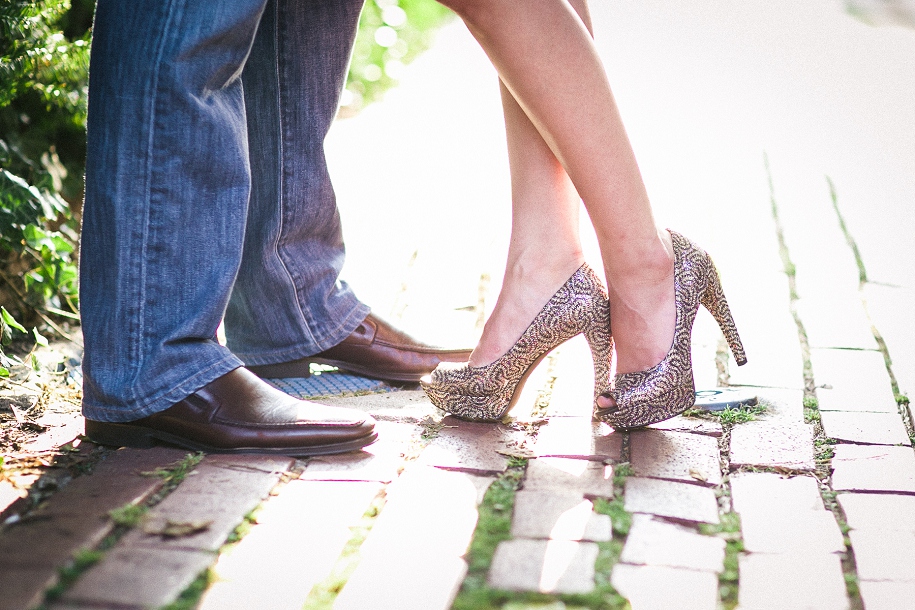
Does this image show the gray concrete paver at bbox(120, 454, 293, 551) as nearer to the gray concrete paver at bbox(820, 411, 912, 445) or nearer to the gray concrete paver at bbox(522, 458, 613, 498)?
the gray concrete paver at bbox(522, 458, 613, 498)

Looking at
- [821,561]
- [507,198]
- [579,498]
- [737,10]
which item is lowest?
[821,561]

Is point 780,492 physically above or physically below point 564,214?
below

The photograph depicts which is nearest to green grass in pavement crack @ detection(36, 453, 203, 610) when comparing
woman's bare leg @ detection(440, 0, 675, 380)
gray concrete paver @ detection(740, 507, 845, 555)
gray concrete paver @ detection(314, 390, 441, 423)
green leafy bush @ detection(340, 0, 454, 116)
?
gray concrete paver @ detection(314, 390, 441, 423)

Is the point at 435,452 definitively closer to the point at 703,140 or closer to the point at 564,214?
the point at 564,214

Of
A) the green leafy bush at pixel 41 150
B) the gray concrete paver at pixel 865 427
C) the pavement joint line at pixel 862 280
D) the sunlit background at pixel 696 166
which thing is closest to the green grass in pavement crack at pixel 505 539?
the gray concrete paver at pixel 865 427

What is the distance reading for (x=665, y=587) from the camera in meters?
1.38

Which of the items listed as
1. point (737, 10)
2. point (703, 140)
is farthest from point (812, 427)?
point (737, 10)

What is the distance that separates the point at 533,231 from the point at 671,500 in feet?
2.06

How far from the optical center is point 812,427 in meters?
2.01

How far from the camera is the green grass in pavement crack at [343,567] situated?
1.33 metres

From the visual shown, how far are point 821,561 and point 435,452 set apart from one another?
74cm

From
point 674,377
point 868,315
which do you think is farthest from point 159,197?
point 868,315

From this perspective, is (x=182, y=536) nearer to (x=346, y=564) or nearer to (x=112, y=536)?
(x=112, y=536)

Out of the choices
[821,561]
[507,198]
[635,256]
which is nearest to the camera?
[821,561]
